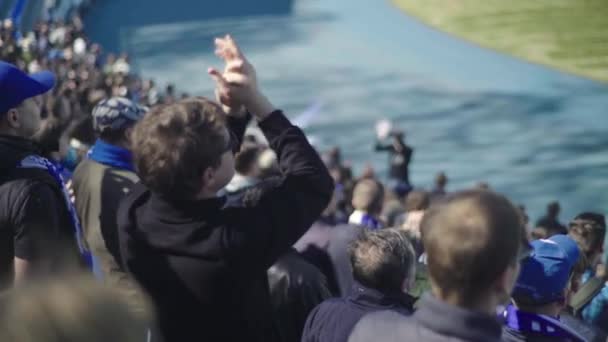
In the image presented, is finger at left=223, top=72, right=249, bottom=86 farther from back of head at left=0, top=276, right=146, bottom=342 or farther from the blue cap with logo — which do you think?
the blue cap with logo

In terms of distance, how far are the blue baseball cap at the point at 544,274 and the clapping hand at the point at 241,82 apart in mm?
1042

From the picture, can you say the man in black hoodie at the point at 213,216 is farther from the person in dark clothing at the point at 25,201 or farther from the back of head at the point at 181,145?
the person in dark clothing at the point at 25,201

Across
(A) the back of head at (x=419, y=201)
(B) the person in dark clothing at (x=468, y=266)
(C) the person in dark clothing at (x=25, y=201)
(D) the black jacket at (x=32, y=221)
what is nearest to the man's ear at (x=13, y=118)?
(C) the person in dark clothing at (x=25, y=201)

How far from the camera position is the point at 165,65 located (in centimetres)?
2520

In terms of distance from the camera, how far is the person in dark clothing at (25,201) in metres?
3.08

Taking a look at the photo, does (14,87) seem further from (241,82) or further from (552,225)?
(552,225)

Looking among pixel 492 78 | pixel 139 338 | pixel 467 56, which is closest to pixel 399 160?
pixel 492 78

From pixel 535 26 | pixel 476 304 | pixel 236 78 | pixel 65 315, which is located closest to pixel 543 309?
pixel 476 304

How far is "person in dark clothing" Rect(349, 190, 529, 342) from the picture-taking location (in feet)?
6.91

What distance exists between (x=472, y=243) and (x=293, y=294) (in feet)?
6.20

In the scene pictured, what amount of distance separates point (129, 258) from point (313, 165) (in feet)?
1.97

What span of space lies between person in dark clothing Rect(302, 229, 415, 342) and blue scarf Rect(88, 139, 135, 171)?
1.18 meters

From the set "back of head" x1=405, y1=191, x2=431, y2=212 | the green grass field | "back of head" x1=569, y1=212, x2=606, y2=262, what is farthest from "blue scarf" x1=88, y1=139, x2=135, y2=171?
the green grass field

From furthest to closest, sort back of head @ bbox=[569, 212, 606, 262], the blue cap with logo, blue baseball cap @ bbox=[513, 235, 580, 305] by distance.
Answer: back of head @ bbox=[569, 212, 606, 262], the blue cap with logo, blue baseball cap @ bbox=[513, 235, 580, 305]
